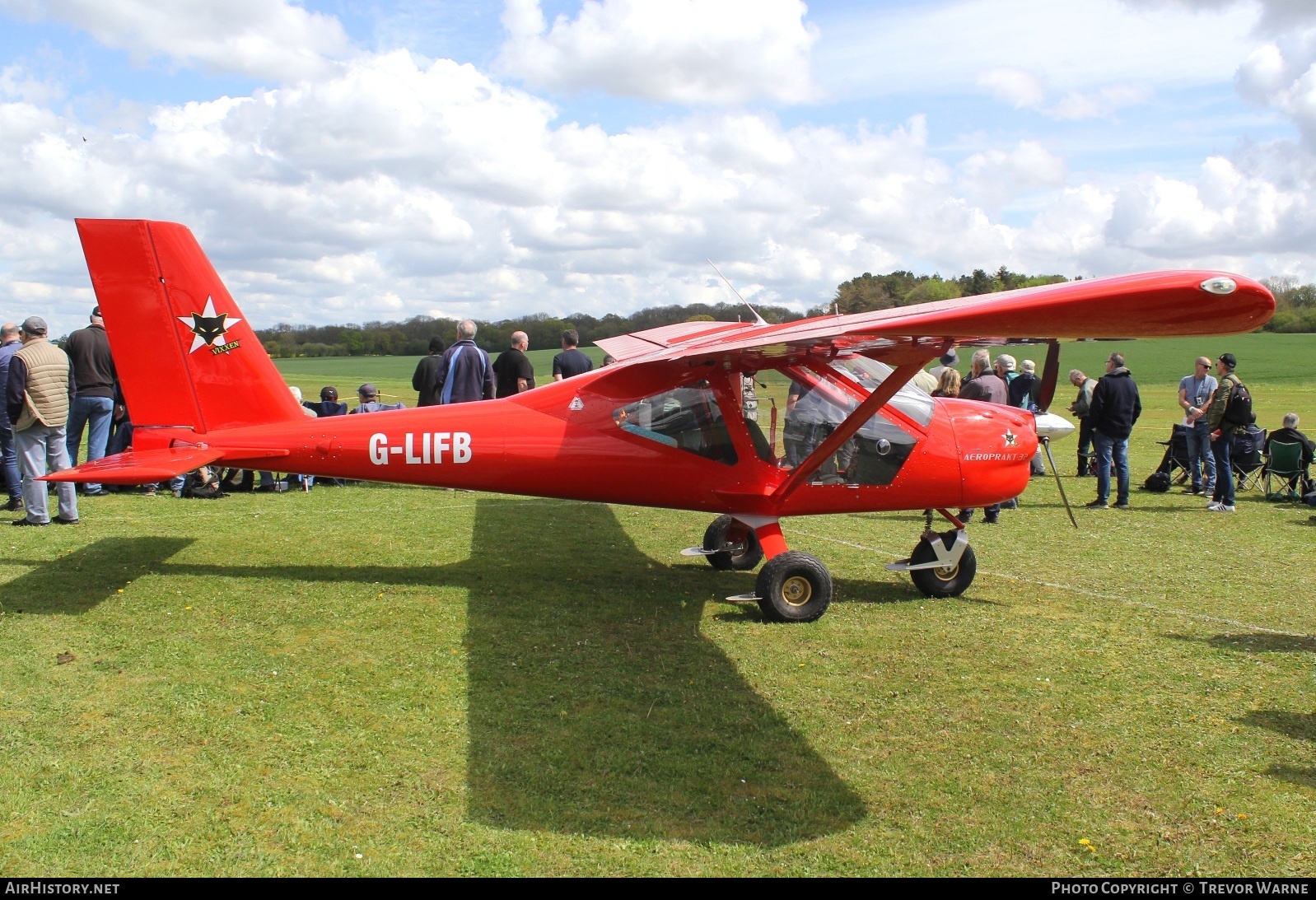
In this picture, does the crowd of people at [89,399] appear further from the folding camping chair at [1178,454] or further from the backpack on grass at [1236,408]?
the folding camping chair at [1178,454]

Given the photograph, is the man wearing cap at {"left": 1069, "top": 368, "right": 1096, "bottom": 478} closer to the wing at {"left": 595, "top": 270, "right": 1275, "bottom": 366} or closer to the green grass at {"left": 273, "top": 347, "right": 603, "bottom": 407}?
the wing at {"left": 595, "top": 270, "right": 1275, "bottom": 366}

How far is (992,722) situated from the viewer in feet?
16.3

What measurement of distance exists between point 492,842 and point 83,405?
32.9 feet

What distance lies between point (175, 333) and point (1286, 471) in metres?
14.2

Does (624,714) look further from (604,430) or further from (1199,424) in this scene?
(1199,424)

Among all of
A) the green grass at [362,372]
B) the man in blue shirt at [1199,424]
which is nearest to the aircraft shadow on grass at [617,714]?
the man in blue shirt at [1199,424]

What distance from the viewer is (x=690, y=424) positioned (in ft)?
23.9

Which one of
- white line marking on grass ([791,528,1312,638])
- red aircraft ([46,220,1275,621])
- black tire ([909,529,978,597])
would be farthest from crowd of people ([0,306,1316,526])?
red aircraft ([46,220,1275,621])

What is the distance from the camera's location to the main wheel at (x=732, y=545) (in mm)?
8344

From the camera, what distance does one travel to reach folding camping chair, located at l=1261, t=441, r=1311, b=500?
12.8 meters

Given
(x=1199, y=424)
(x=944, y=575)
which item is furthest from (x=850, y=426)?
(x=1199, y=424)

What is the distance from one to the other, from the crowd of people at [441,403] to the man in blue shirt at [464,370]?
0.01m
